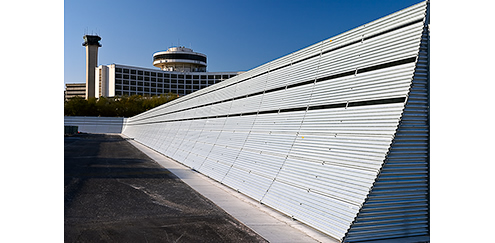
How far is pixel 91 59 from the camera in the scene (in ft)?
498

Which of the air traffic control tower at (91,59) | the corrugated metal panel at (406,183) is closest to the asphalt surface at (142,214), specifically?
the corrugated metal panel at (406,183)

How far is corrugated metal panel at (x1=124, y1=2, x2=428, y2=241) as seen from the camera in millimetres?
6770

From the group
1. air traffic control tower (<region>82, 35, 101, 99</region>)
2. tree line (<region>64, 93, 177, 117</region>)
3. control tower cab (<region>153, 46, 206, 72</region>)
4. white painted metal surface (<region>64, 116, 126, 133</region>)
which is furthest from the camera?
air traffic control tower (<region>82, 35, 101, 99</region>)

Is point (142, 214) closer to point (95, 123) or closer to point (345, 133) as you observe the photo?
point (345, 133)

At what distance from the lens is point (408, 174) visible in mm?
6961

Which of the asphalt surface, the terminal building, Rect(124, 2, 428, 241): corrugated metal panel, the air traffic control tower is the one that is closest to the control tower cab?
the terminal building

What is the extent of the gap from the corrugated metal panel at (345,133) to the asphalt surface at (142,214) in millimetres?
1556

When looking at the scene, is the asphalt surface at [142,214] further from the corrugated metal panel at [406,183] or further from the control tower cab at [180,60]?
the control tower cab at [180,60]

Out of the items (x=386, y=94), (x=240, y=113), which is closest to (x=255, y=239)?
(x=386, y=94)

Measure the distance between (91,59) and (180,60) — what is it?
37.8 meters

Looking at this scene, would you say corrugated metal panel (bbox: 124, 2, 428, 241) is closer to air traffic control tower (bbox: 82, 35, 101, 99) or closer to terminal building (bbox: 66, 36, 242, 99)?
terminal building (bbox: 66, 36, 242, 99)

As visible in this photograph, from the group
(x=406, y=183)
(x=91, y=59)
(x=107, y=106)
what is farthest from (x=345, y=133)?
(x=91, y=59)
